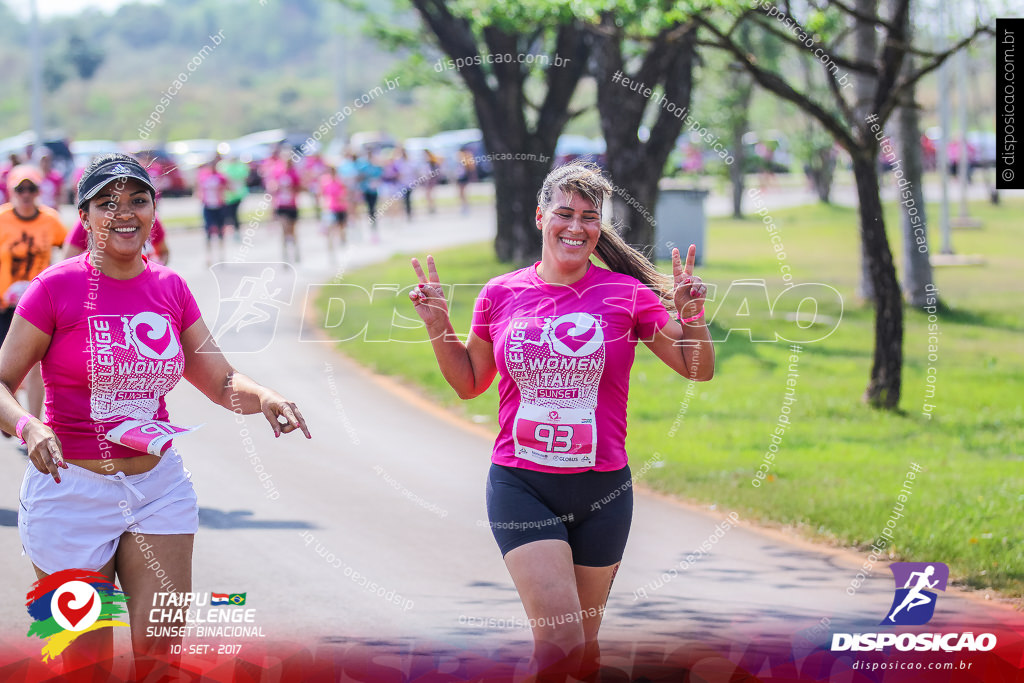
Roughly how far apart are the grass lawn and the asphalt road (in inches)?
15.6

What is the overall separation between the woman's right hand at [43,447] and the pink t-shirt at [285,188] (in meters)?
14.4

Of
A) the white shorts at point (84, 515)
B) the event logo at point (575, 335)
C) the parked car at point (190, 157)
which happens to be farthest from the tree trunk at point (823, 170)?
the white shorts at point (84, 515)

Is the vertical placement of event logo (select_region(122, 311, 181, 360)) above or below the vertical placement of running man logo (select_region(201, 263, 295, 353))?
above

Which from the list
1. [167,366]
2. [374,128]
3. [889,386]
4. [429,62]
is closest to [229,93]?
[374,128]

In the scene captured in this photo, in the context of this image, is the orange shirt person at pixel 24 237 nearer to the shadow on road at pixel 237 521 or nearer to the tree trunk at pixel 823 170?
the shadow on road at pixel 237 521

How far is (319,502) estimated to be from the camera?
7902 millimetres

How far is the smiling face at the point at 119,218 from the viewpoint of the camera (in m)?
3.81

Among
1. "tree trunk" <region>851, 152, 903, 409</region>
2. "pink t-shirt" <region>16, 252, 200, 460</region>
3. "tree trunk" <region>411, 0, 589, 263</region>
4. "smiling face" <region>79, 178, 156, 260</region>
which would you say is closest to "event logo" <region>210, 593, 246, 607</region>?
"pink t-shirt" <region>16, 252, 200, 460</region>

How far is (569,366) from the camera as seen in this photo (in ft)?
12.9

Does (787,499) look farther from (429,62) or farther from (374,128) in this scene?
(374,128)

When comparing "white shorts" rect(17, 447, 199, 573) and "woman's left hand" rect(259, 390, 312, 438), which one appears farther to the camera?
"woman's left hand" rect(259, 390, 312, 438)

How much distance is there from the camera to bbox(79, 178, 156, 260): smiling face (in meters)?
3.81

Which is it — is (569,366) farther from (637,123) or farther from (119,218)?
(637,123)

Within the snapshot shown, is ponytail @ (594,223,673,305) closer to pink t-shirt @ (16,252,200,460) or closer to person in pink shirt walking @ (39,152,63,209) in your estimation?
pink t-shirt @ (16,252,200,460)
